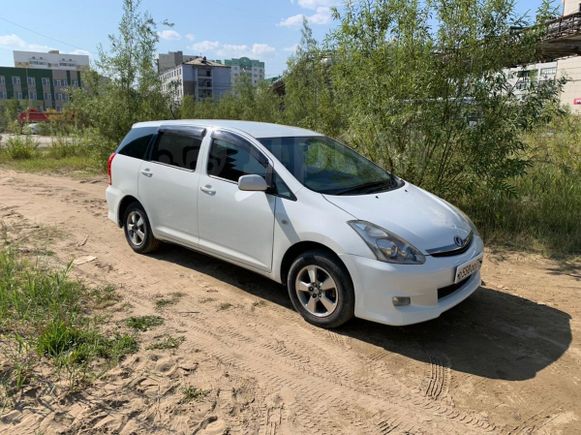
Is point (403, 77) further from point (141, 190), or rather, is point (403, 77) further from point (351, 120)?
point (141, 190)

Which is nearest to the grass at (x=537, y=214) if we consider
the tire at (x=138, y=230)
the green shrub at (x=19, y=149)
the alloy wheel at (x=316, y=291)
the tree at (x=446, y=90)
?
the tree at (x=446, y=90)

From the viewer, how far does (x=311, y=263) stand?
3.97 m

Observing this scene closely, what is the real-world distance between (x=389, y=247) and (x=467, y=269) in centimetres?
80

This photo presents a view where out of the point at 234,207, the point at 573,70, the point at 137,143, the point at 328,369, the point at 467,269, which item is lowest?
the point at 328,369

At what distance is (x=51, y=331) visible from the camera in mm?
3559

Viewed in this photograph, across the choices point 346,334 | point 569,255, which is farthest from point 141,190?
point 569,255

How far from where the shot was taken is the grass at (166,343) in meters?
3.65

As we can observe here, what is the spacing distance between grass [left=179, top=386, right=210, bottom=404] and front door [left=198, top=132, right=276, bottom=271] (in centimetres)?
149

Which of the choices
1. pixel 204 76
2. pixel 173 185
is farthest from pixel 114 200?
pixel 204 76

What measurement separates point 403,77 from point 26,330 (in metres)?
5.41

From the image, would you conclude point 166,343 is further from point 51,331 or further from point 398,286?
point 398,286

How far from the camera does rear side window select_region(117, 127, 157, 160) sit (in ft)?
19.0

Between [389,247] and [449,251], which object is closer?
[389,247]

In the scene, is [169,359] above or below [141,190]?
below
